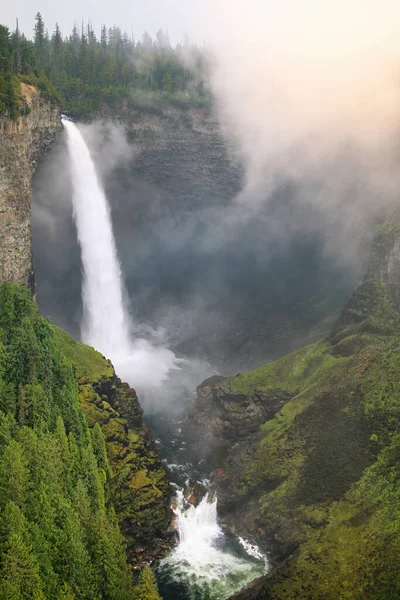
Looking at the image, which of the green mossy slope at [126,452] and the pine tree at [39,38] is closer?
the green mossy slope at [126,452]

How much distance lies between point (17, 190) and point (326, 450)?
5062 centimetres

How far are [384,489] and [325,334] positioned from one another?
41.1 meters

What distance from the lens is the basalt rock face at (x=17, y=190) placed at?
72.6 m

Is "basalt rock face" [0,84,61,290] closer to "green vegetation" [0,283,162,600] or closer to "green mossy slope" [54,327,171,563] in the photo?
"green vegetation" [0,283,162,600]

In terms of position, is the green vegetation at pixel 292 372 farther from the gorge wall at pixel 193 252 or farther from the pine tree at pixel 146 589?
the pine tree at pixel 146 589

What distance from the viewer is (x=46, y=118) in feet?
296

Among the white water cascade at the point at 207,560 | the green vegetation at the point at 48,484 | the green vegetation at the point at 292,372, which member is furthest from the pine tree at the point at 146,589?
the green vegetation at the point at 292,372

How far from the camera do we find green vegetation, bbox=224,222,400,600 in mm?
53500

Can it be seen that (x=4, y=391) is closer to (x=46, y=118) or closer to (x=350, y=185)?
(x=46, y=118)

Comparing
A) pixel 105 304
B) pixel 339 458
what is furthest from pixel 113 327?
pixel 339 458

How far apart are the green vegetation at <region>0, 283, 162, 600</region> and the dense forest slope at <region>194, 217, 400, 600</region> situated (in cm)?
1638

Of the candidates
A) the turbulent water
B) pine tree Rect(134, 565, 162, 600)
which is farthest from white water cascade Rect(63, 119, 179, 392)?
pine tree Rect(134, 565, 162, 600)

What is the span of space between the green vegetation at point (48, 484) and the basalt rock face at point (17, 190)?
8132 millimetres

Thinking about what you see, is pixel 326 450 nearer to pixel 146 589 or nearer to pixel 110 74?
pixel 146 589
